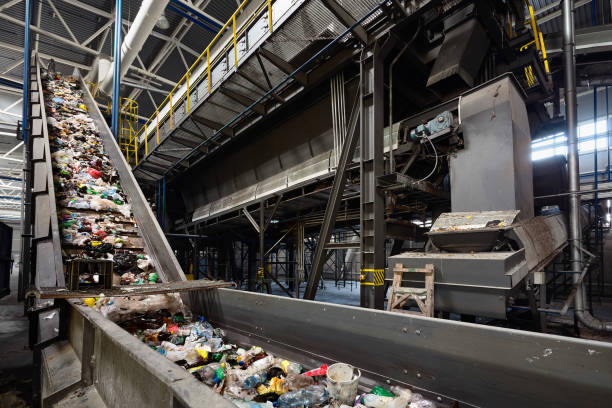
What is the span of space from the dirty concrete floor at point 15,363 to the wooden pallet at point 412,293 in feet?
11.3

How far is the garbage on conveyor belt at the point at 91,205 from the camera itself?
3.69m

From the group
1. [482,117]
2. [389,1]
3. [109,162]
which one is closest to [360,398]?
[482,117]

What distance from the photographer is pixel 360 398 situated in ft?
6.43

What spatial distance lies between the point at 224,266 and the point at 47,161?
980cm

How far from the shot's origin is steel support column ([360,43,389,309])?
4445 mm

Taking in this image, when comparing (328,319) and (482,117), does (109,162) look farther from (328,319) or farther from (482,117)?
(482,117)

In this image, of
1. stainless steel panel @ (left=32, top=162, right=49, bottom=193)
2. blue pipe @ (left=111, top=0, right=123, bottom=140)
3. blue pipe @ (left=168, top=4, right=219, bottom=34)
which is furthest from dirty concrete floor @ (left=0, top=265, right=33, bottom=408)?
blue pipe @ (left=168, top=4, right=219, bottom=34)

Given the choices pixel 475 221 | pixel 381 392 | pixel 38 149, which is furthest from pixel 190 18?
pixel 381 392

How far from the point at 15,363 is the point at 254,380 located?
261 cm

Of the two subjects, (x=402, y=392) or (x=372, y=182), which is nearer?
(x=402, y=392)

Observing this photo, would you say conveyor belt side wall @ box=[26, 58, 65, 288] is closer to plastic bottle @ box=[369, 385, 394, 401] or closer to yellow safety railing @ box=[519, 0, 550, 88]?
plastic bottle @ box=[369, 385, 394, 401]

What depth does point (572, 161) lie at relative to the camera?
5836 mm

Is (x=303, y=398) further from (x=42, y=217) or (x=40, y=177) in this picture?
(x=40, y=177)

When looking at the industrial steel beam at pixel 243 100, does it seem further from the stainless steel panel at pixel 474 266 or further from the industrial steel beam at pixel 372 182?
the stainless steel panel at pixel 474 266
